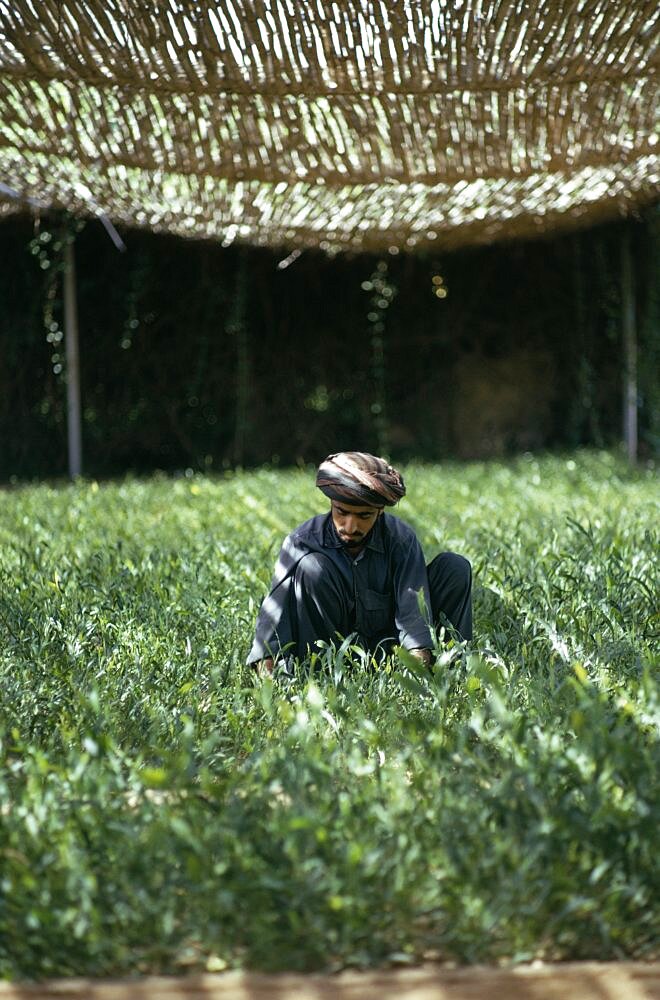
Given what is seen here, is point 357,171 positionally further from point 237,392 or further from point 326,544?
point 326,544

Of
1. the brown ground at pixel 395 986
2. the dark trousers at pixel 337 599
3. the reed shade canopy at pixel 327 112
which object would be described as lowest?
the brown ground at pixel 395 986

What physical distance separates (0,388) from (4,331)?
53 cm

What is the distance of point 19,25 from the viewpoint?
5.48 meters

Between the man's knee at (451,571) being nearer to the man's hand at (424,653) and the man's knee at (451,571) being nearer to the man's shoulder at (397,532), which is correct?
the man's shoulder at (397,532)

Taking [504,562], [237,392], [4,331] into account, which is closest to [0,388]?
[4,331]

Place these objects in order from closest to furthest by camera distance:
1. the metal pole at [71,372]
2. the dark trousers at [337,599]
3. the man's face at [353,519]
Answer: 1. the man's face at [353,519]
2. the dark trousers at [337,599]
3. the metal pole at [71,372]

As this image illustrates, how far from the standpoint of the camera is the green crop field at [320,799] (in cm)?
197

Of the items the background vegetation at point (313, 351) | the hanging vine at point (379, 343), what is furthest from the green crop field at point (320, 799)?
the hanging vine at point (379, 343)

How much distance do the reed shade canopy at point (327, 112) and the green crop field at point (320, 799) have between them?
3.29 metres

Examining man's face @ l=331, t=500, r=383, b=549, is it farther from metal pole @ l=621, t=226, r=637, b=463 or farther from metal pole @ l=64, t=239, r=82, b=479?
metal pole @ l=621, t=226, r=637, b=463

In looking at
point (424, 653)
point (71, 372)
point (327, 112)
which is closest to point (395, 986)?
point (424, 653)

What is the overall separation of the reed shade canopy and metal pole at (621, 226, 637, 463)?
41.5 inches

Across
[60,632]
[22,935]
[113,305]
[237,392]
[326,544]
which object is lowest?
[22,935]

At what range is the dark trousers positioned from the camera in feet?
11.4
